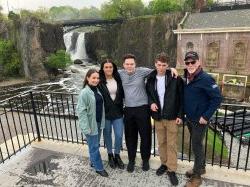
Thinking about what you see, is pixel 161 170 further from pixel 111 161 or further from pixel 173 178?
pixel 111 161

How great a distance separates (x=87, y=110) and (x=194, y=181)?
1.94 metres

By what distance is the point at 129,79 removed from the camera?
3.95m

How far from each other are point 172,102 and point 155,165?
1313 mm

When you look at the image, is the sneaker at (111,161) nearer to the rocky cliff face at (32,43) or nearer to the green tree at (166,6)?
the rocky cliff face at (32,43)

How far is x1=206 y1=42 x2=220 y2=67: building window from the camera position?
2372 cm

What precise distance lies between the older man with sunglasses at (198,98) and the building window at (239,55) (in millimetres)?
21355

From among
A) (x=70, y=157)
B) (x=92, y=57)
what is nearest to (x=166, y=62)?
(x=70, y=157)

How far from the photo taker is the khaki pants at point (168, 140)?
152 inches

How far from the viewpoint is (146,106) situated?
3.98 meters

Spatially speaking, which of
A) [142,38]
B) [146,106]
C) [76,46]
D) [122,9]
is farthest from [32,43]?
[146,106]

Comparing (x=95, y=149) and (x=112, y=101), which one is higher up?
(x=112, y=101)

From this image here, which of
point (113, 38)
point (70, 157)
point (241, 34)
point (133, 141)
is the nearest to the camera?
point (133, 141)

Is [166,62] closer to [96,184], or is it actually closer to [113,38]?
[96,184]

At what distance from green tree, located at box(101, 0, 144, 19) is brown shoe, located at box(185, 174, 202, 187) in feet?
151
